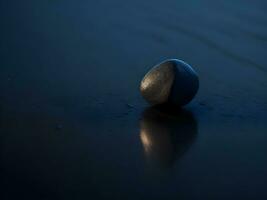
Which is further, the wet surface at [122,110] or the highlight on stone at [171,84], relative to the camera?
the highlight on stone at [171,84]

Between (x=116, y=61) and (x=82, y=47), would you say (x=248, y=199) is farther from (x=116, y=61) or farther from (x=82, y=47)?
(x=82, y=47)

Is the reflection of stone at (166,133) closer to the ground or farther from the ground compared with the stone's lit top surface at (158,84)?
closer to the ground

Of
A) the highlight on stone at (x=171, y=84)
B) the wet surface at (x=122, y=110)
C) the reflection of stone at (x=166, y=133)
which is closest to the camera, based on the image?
the wet surface at (x=122, y=110)

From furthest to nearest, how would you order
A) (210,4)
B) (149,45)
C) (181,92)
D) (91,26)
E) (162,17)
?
(210,4), (162,17), (91,26), (149,45), (181,92)

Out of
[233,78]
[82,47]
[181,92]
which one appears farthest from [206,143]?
[82,47]

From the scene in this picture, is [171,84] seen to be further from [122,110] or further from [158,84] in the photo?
[122,110]

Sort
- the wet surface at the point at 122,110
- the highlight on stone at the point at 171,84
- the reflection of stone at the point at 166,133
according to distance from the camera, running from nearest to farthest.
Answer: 1. the wet surface at the point at 122,110
2. the reflection of stone at the point at 166,133
3. the highlight on stone at the point at 171,84
